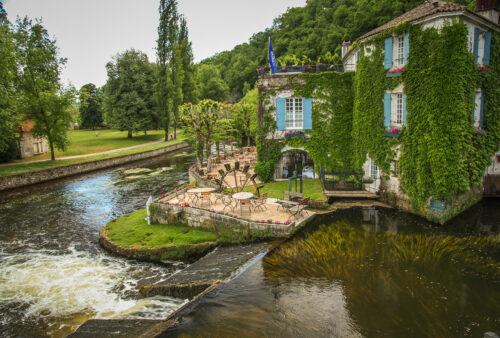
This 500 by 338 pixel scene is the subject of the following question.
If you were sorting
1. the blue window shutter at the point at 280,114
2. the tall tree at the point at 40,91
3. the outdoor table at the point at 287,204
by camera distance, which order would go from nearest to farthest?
1. the outdoor table at the point at 287,204
2. the blue window shutter at the point at 280,114
3. the tall tree at the point at 40,91

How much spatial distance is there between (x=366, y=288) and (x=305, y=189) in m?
10.3

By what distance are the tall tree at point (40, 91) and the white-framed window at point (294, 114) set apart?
2611 cm

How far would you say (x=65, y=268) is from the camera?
1376 centimetres

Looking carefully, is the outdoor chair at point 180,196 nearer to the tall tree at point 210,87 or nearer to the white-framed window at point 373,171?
the white-framed window at point 373,171

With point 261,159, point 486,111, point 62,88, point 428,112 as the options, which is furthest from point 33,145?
point 486,111

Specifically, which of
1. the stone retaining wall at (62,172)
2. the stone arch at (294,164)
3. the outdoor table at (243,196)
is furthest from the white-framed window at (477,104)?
the stone retaining wall at (62,172)

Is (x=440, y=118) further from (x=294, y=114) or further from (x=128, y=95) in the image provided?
(x=128, y=95)

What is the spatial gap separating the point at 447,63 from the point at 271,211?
1080 centimetres

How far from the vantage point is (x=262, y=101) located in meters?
22.5

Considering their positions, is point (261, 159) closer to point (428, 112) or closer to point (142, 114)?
point (428, 112)

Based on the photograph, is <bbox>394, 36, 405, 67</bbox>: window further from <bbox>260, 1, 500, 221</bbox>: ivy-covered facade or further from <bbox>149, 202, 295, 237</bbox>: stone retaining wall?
<bbox>149, 202, 295, 237</bbox>: stone retaining wall

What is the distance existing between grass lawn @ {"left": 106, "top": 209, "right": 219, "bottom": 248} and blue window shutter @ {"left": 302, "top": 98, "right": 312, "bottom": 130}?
1098cm

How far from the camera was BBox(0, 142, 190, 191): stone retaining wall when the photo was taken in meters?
27.4

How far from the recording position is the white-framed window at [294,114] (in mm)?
22391
